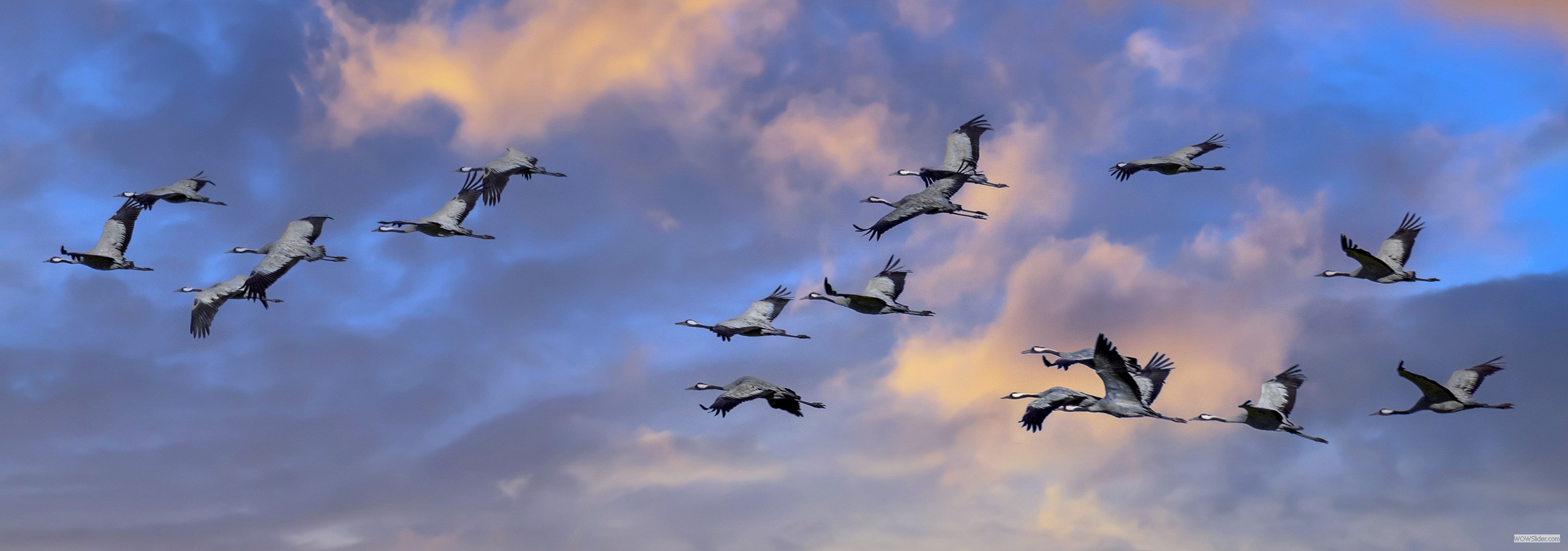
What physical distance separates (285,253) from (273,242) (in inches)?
70.5

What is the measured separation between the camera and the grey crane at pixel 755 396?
38.2m

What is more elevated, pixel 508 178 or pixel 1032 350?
pixel 508 178

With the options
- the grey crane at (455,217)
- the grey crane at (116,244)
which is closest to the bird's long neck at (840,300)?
the grey crane at (455,217)

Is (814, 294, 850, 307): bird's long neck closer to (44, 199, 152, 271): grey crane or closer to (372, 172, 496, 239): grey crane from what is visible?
A: (372, 172, 496, 239): grey crane

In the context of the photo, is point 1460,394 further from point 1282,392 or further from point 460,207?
point 460,207

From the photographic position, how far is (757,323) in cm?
4550

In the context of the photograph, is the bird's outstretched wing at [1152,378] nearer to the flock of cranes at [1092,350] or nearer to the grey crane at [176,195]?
the flock of cranes at [1092,350]

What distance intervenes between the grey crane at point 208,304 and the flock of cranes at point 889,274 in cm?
3

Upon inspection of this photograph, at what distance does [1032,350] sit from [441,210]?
2232 cm

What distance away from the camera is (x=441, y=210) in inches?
1921

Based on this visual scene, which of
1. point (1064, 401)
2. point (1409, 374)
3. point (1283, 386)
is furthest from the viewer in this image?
point (1283, 386)

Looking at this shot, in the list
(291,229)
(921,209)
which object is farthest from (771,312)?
(291,229)

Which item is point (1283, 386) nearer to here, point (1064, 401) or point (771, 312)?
point (1064, 401)

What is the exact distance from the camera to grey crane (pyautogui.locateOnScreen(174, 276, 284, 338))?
46375 millimetres
